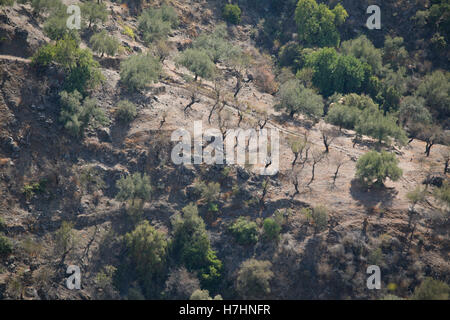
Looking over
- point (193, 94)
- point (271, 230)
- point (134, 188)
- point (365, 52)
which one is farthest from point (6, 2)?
point (365, 52)

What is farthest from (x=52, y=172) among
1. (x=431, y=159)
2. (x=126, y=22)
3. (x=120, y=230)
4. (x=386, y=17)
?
(x=386, y=17)

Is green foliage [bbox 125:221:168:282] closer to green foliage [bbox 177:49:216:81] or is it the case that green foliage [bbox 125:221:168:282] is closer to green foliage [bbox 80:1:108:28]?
green foliage [bbox 177:49:216:81]

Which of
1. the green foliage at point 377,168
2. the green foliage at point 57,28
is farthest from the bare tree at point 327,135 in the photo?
the green foliage at point 57,28

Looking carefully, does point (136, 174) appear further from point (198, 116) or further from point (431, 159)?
point (431, 159)

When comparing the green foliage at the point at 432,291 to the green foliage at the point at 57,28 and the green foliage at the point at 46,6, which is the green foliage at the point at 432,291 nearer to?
the green foliage at the point at 57,28

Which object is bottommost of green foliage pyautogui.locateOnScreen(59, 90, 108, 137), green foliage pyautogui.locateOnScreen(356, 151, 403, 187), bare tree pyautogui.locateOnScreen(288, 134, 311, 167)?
green foliage pyautogui.locateOnScreen(356, 151, 403, 187)

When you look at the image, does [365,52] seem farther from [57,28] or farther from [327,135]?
[57,28]

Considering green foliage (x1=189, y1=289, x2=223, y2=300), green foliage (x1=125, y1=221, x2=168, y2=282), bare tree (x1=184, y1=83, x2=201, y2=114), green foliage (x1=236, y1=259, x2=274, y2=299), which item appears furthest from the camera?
bare tree (x1=184, y1=83, x2=201, y2=114)

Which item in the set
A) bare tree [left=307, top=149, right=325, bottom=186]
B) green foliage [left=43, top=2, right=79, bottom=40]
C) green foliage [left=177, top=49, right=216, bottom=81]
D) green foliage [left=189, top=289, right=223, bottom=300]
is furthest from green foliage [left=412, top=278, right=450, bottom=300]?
green foliage [left=43, top=2, right=79, bottom=40]
